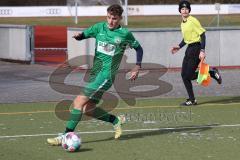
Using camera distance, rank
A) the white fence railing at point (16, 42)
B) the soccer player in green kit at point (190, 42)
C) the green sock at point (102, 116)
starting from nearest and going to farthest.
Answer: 1. the green sock at point (102, 116)
2. the soccer player in green kit at point (190, 42)
3. the white fence railing at point (16, 42)

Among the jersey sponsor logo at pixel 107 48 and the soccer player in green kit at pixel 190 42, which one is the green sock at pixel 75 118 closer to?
the jersey sponsor logo at pixel 107 48

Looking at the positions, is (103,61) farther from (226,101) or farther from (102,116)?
(226,101)

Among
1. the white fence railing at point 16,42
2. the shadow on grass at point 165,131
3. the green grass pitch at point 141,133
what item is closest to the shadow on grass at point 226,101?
the green grass pitch at point 141,133

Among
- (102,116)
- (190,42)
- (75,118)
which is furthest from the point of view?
(190,42)

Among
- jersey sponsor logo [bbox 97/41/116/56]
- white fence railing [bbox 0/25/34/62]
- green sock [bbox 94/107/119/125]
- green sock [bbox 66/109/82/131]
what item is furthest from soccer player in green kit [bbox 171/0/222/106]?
white fence railing [bbox 0/25/34/62]

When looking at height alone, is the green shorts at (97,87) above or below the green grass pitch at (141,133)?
above

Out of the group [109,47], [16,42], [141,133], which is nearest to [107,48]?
[109,47]

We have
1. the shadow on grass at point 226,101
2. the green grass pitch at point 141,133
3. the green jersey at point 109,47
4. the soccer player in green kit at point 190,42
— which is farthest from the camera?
the shadow on grass at point 226,101

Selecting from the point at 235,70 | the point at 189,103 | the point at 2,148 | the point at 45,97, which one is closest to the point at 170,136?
the point at 2,148

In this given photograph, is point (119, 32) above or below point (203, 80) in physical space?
above

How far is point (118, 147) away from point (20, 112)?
3697mm

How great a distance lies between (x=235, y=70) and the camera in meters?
19.3

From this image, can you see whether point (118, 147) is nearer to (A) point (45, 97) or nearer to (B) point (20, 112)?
(B) point (20, 112)

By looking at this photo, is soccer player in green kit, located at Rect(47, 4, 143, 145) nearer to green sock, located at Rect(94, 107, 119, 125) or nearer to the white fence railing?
green sock, located at Rect(94, 107, 119, 125)
